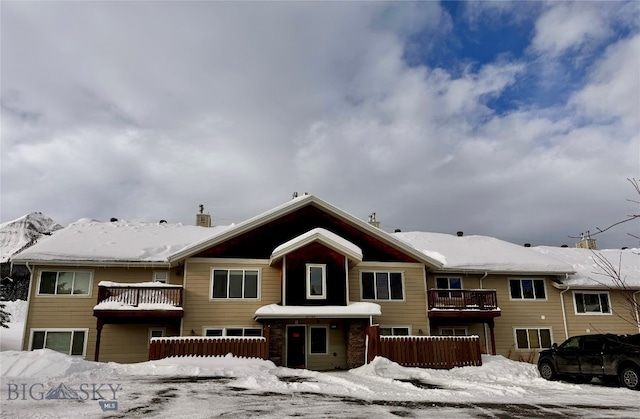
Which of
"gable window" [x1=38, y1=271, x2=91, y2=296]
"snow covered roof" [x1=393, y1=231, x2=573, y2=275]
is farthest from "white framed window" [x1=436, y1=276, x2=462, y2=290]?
"gable window" [x1=38, y1=271, x2=91, y2=296]

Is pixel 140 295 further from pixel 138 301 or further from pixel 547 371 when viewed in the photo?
pixel 547 371

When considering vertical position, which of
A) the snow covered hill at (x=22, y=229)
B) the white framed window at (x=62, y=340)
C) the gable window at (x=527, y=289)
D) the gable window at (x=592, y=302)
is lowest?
the white framed window at (x=62, y=340)

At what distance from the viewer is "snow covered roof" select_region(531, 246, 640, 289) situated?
26.3 metres

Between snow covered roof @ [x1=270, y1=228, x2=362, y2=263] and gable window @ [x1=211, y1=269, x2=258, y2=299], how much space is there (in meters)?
1.35

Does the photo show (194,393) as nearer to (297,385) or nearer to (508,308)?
(297,385)

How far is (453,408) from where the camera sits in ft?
34.2

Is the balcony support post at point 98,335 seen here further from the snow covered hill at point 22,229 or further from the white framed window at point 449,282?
the snow covered hill at point 22,229

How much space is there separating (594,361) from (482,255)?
A: 12225mm

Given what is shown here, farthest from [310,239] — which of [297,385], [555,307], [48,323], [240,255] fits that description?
[555,307]

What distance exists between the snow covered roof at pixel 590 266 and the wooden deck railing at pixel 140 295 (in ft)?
66.1

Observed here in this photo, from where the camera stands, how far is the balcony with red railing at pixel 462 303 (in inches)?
917

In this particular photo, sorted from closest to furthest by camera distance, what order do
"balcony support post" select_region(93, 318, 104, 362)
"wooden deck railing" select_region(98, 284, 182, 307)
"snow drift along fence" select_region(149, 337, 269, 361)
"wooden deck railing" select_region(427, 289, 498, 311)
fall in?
"snow drift along fence" select_region(149, 337, 269, 361), "balcony support post" select_region(93, 318, 104, 362), "wooden deck railing" select_region(98, 284, 182, 307), "wooden deck railing" select_region(427, 289, 498, 311)

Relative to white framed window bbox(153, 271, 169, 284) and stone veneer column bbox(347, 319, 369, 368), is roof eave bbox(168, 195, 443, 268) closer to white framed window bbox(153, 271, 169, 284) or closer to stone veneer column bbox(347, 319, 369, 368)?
white framed window bbox(153, 271, 169, 284)

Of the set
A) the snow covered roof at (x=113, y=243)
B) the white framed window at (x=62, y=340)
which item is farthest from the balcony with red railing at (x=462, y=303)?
the white framed window at (x=62, y=340)
